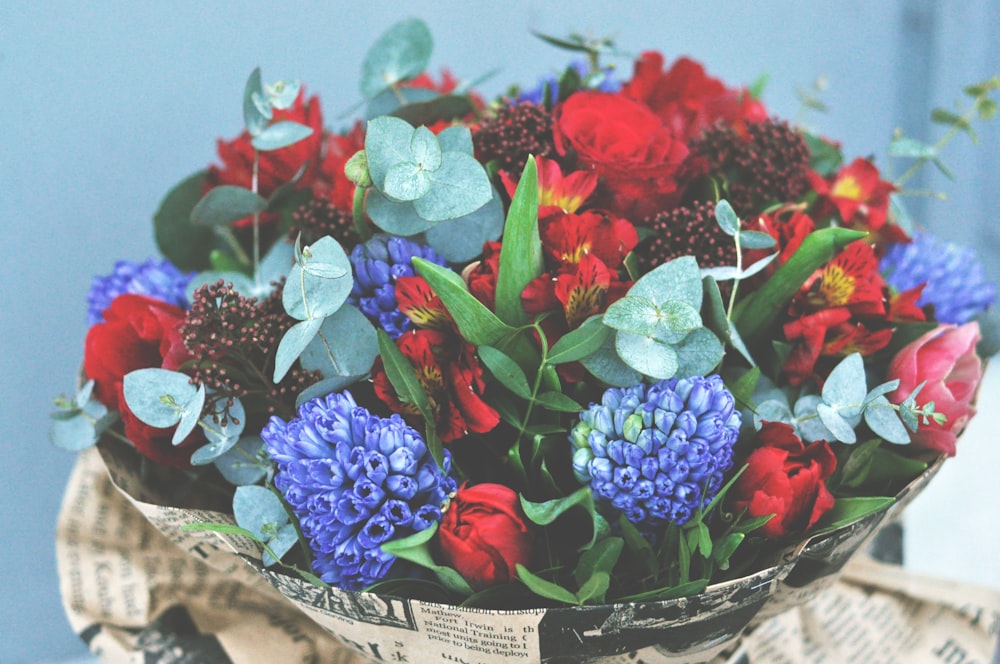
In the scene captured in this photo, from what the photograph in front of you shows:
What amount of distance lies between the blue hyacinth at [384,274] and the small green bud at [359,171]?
1.3 inches

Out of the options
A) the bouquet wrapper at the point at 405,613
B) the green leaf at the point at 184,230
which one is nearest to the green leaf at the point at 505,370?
the bouquet wrapper at the point at 405,613

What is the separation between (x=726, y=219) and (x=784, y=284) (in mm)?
53

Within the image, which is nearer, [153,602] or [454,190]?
[454,190]

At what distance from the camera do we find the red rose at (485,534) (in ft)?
1.22

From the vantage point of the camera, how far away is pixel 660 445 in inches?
14.6

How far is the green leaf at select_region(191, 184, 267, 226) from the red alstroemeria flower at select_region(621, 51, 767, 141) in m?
0.28

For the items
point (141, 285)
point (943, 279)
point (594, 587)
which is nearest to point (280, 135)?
point (141, 285)

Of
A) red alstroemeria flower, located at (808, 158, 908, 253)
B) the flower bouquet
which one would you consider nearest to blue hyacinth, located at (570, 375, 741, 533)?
the flower bouquet

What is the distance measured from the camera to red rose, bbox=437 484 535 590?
372mm

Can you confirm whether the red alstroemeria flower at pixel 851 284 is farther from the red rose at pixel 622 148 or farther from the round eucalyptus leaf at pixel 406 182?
the round eucalyptus leaf at pixel 406 182

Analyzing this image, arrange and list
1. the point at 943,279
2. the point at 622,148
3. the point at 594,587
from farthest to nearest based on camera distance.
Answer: the point at 943,279 → the point at 622,148 → the point at 594,587

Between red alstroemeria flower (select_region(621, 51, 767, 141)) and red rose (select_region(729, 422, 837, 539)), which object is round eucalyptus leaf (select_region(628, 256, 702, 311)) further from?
red alstroemeria flower (select_region(621, 51, 767, 141))

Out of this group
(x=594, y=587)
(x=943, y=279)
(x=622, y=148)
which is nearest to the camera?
(x=594, y=587)

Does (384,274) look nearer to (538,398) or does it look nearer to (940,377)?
(538,398)
